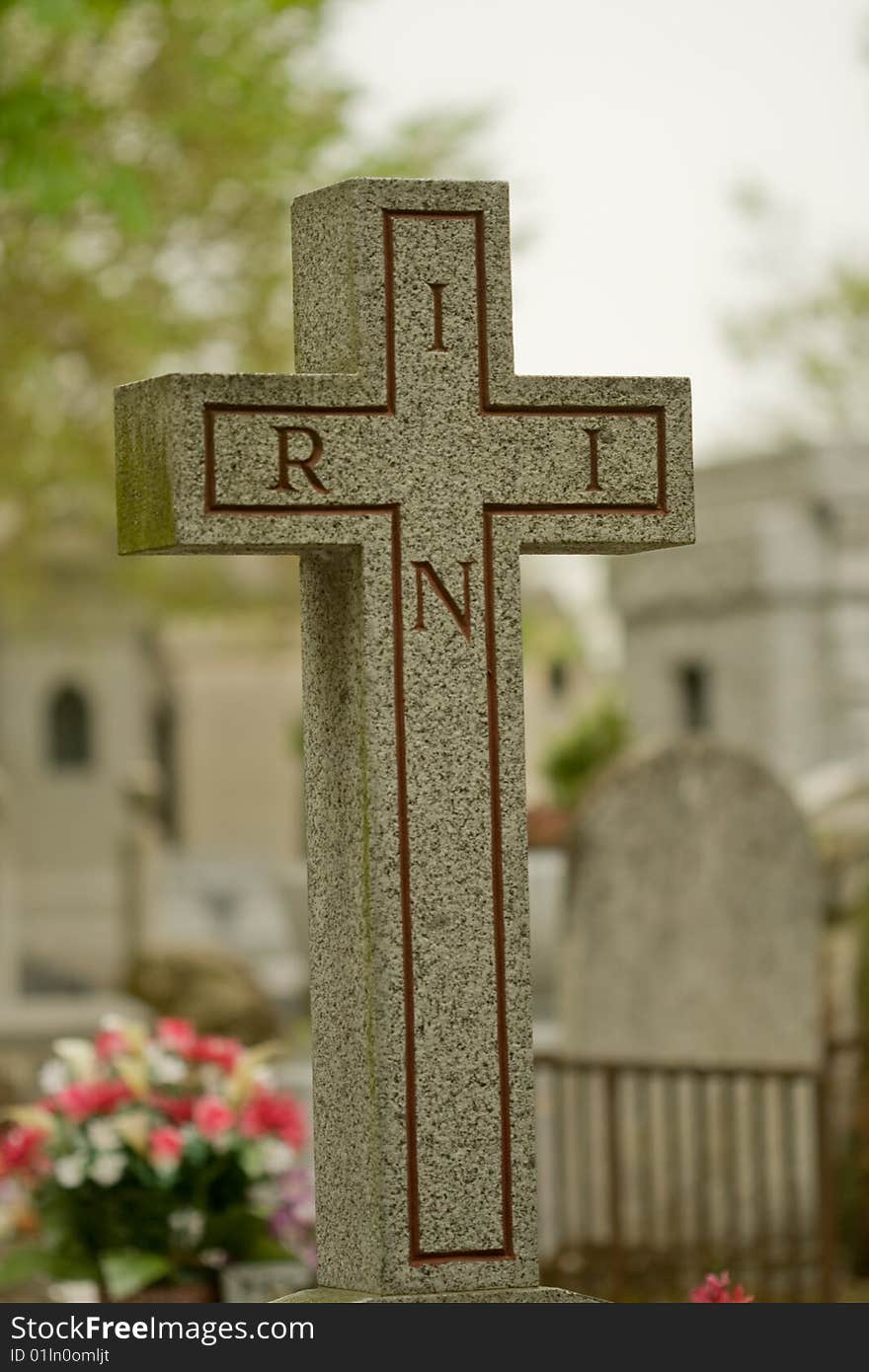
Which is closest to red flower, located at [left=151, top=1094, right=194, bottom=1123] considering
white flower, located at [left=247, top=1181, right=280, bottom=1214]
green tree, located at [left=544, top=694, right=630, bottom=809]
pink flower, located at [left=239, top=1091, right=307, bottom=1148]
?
pink flower, located at [left=239, top=1091, right=307, bottom=1148]

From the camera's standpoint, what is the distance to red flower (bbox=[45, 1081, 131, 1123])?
616 cm

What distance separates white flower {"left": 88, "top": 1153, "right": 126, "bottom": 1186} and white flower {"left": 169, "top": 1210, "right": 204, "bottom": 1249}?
6.5 inches

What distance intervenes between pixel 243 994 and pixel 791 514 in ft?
16.1

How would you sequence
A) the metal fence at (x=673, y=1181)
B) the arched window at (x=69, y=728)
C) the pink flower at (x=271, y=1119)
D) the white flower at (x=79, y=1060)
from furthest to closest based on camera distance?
the arched window at (x=69, y=728), the metal fence at (x=673, y=1181), the white flower at (x=79, y=1060), the pink flower at (x=271, y=1119)

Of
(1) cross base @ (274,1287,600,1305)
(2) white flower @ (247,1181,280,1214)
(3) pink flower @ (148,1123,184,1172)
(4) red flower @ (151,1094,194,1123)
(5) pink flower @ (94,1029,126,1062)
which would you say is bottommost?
(2) white flower @ (247,1181,280,1214)

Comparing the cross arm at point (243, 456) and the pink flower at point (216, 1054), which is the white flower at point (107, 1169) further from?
the cross arm at point (243, 456)

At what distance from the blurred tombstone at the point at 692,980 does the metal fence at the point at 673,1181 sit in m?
0.01

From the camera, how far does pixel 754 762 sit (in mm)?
9961

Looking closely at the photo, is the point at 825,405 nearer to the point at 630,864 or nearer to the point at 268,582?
the point at 268,582

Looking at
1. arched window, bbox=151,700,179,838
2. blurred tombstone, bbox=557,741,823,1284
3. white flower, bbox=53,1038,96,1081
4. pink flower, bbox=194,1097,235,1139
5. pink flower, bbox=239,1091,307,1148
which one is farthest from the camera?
arched window, bbox=151,700,179,838

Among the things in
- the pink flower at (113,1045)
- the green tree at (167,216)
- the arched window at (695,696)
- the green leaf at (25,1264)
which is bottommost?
the green leaf at (25,1264)

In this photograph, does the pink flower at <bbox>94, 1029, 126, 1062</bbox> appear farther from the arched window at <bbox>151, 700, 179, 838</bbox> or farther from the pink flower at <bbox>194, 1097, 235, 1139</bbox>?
the arched window at <bbox>151, 700, 179, 838</bbox>

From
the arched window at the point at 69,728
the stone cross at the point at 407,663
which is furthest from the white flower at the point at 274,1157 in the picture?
the arched window at the point at 69,728

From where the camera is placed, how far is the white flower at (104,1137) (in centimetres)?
604
